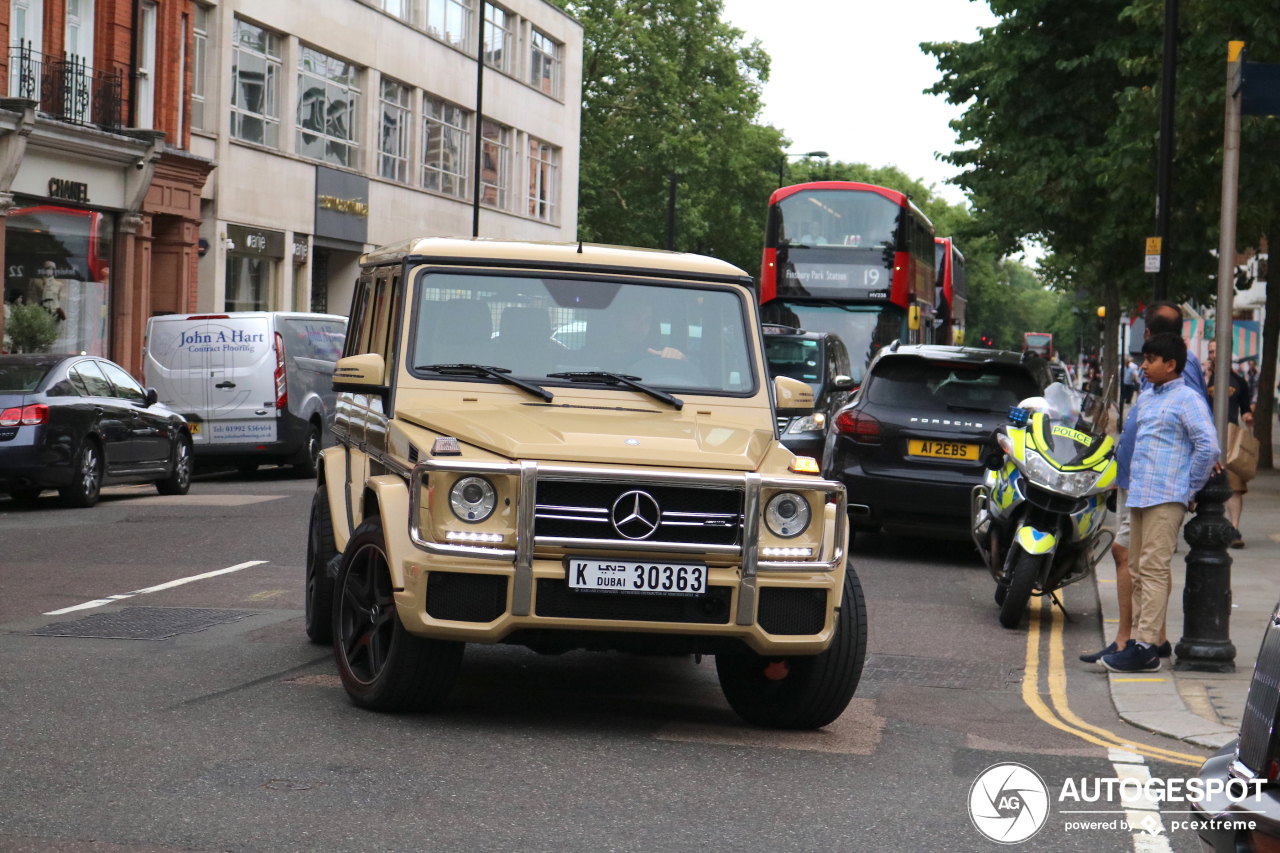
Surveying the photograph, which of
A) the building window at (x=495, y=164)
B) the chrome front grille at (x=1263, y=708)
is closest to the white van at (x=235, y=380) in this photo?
the chrome front grille at (x=1263, y=708)

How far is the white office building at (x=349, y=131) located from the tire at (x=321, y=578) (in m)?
26.8

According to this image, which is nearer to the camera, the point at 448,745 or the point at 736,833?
the point at 736,833

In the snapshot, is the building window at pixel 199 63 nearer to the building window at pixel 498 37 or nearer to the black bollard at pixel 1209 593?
the building window at pixel 498 37

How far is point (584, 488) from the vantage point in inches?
255

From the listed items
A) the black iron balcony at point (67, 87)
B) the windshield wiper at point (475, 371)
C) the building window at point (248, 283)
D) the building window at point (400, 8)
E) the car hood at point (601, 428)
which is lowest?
the car hood at point (601, 428)

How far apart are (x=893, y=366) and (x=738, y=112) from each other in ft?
179

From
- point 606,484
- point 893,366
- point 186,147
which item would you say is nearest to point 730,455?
point 606,484

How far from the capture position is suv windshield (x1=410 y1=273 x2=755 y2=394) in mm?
7559

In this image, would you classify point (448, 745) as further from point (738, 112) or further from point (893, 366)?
point (738, 112)

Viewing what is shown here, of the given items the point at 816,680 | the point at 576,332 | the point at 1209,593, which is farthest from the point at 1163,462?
the point at 576,332

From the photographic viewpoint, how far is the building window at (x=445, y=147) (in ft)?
152

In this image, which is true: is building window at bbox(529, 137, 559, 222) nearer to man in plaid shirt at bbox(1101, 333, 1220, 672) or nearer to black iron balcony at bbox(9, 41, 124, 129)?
black iron balcony at bbox(9, 41, 124, 129)

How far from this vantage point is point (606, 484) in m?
6.47

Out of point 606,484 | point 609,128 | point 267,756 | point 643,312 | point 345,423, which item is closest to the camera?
point 267,756
